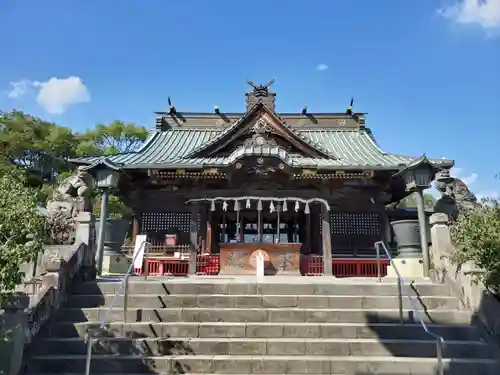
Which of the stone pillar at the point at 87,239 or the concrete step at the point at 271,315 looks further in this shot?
the stone pillar at the point at 87,239

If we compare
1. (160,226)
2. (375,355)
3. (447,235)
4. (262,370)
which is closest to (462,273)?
(447,235)

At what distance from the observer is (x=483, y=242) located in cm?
579

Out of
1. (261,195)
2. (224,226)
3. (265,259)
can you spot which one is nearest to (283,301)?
(265,259)

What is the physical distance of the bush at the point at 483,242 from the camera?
5.71 m

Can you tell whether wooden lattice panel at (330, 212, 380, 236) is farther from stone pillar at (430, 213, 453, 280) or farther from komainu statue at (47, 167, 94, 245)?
komainu statue at (47, 167, 94, 245)

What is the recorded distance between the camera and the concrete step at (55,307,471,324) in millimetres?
6719

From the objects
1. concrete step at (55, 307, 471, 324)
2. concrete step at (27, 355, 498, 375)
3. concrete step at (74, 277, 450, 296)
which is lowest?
concrete step at (27, 355, 498, 375)

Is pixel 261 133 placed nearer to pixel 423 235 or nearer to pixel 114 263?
pixel 114 263

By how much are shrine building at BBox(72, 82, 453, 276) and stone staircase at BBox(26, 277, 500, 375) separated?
4.39 meters

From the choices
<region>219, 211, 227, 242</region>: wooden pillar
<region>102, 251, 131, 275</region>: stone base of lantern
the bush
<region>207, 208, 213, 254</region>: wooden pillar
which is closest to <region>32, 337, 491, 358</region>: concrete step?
the bush

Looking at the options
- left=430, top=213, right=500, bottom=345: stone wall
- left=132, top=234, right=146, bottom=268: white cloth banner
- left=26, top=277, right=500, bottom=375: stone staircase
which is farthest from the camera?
left=132, top=234, right=146, bottom=268: white cloth banner

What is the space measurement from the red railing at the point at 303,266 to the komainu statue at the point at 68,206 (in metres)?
2.58

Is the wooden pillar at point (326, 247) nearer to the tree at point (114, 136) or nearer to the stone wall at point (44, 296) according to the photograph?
the stone wall at point (44, 296)

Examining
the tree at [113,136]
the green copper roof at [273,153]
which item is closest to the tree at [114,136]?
the tree at [113,136]
